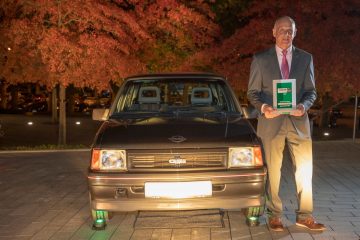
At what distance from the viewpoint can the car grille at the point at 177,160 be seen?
18.0 feet

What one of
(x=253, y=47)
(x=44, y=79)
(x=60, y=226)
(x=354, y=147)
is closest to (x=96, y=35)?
(x=44, y=79)

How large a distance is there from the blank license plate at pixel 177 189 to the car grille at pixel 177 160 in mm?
155

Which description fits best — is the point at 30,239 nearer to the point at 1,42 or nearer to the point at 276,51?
the point at 276,51

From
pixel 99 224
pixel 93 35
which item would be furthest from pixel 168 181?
pixel 93 35

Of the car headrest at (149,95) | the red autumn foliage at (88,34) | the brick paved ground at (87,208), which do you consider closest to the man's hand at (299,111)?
the brick paved ground at (87,208)

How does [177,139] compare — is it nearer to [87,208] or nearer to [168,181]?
[168,181]

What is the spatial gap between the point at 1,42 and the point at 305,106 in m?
11.3

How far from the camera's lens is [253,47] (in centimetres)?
1518

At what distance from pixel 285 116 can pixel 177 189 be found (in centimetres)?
135

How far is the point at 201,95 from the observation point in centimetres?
719

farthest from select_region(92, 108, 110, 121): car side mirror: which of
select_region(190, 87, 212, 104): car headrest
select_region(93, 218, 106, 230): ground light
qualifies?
select_region(93, 218, 106, 230): ground light

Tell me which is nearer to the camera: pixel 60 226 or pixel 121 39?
pixel 60 226

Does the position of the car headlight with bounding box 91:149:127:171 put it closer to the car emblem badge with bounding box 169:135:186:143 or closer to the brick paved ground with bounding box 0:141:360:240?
the car emblem badge with bounding box 169:135:186:143

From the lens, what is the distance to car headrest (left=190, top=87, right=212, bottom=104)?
279 inches
